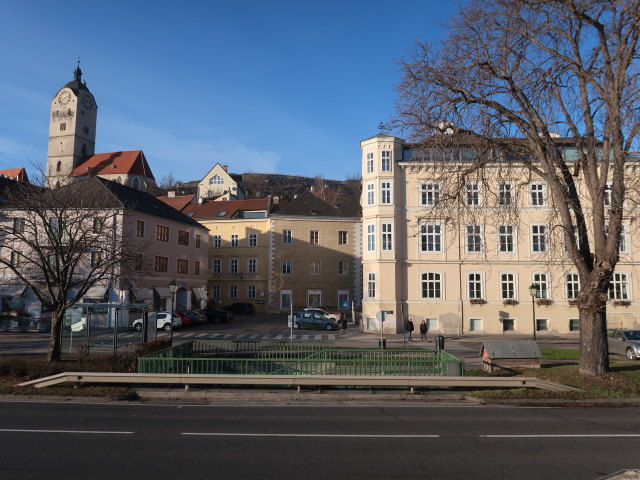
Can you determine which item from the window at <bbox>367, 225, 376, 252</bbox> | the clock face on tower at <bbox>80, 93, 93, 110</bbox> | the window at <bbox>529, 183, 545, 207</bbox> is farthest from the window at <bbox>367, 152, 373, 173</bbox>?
the clock face on tower at <bbox>80, 93, 93, 110</bbox>

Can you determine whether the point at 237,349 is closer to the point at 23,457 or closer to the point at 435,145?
the point at 435,145

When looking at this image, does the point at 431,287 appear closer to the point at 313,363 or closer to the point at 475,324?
the point at 475,324

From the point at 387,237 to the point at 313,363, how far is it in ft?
69.5

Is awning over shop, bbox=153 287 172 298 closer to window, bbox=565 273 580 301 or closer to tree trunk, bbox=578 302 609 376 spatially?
window, bbox=565 273 580 301

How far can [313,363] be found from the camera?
16.9 meters

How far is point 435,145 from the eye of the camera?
53.0ft

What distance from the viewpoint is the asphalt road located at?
7.28 metres

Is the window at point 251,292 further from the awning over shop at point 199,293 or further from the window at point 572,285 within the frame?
the window at point 572,285

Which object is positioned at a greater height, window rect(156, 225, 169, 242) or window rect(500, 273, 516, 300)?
window rect(156, 225, 169, 242)

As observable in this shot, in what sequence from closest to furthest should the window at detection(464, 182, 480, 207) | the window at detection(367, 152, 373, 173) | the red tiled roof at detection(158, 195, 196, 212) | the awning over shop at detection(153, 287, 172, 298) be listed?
the window at detection(464, 182, 480, 207) < the window at detection(367, 152, 373, 173) < the awning over shop at detection(153, 287, 172, 298) < the red tiled roof at detection(158, 195, 196, 212)

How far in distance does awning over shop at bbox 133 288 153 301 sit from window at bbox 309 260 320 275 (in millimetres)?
19016

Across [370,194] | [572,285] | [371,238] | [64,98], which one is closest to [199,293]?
[371,238]

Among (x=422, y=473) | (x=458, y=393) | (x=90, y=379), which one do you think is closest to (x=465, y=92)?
(x=458, y=393)

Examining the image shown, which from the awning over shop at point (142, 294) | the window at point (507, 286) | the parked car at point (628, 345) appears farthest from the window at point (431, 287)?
the awning over shop at point (142, 294)
